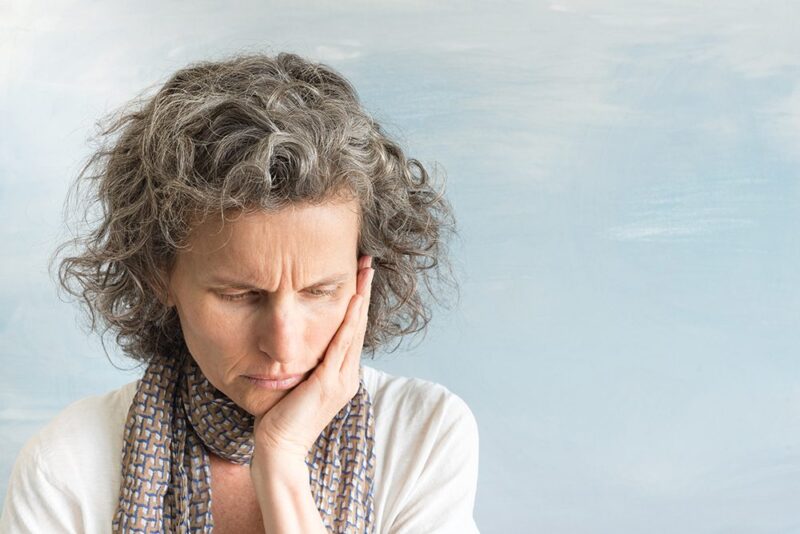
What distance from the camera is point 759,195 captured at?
3324 millimetres

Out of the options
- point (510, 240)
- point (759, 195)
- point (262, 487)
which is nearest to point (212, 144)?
point (262, 487)

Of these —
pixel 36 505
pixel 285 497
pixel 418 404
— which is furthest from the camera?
pixel 418 404

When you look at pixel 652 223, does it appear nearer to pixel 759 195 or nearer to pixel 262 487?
pixel 759 195

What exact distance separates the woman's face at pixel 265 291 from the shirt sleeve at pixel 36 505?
15.0 inches

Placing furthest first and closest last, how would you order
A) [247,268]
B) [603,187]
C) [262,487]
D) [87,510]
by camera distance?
[603,187] → [87,510] → [262,487] → [247,268]

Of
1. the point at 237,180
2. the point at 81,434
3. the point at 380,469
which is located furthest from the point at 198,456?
the point at 237,180

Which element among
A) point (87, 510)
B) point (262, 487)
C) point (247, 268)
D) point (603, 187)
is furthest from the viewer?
point (603, 187)

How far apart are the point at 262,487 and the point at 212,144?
0.59 m

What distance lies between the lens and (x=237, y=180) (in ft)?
5.80

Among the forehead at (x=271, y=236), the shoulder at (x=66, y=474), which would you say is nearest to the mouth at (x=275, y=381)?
the forehead at (x=271, y=236)

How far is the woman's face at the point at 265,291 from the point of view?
1.77 m

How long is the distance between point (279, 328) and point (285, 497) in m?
0.31

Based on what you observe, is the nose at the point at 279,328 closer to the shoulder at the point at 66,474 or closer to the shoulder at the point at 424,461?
the shoulder at the point at 424,461

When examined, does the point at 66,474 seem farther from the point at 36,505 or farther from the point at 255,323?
the point at 255,323
